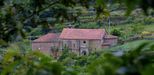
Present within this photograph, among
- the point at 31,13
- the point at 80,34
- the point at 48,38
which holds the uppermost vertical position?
the point at 31,13

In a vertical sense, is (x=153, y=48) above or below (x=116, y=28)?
above

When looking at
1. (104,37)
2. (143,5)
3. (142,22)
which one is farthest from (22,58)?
(142,22)

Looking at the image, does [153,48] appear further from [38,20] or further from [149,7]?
[38,20]

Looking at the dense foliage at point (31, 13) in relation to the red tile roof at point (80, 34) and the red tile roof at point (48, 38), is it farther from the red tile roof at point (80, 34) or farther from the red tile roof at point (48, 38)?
the red tile roof at point (80, 34)

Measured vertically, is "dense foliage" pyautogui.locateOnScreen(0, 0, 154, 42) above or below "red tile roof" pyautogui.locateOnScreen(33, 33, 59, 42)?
above

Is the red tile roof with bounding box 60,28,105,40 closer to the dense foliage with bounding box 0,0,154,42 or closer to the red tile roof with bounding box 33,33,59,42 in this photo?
the red tile roof with bounding box 33,33,59,42

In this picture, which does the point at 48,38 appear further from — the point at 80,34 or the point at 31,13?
the point at 31,13

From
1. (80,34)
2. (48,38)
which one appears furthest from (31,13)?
(48,38)

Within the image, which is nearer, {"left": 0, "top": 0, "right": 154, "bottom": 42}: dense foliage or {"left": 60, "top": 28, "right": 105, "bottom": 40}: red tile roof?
{"left": 0, "top": 0, "right": 154, "bottom": 42}: dense foliage

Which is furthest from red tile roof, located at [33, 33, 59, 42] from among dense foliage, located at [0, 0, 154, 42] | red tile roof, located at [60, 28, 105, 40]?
dense foliage, located at [0, 0, 154, 42]

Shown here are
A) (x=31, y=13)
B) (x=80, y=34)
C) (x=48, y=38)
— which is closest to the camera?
(x=31, y=13)

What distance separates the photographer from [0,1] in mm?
1362

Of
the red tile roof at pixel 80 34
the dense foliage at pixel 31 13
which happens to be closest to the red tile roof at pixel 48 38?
the red tile roof at pixel 80 34

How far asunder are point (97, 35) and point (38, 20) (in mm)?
26365
